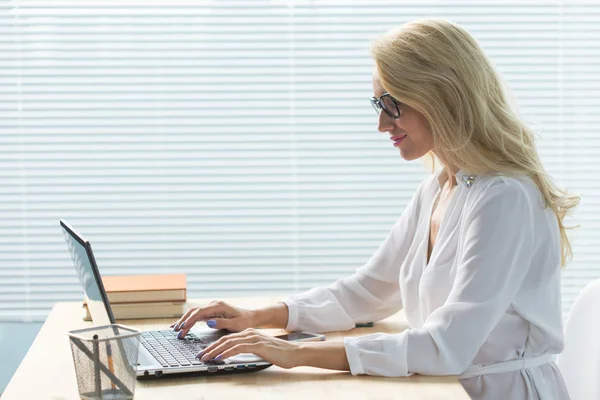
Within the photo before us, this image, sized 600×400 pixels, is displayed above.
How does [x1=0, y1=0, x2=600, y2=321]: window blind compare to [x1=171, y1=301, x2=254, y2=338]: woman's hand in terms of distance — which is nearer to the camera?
[x1=171, y1=301, x2=254, y2=338]: woman's hand

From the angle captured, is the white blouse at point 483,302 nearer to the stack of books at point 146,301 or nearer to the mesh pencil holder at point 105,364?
the stack of books at point 146,301

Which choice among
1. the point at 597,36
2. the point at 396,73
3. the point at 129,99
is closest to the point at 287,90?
the point at 129,99

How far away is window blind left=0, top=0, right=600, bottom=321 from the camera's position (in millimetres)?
3154

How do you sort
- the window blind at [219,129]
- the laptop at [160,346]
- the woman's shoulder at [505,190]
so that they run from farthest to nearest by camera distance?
the window blind at [219,129], the woman's shoulder at [505,190], the laptop at [160,346]

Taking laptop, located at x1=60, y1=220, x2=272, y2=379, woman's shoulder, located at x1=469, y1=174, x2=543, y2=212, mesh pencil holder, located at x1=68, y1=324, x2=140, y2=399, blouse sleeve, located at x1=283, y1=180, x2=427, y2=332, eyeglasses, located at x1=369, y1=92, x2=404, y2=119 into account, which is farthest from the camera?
blouse sleeve, located at x1=283, y1=180, x2=427, y2=332

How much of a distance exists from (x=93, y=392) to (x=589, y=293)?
125cm

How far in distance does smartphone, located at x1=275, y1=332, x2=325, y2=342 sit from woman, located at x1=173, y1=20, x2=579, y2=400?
97 millimetres

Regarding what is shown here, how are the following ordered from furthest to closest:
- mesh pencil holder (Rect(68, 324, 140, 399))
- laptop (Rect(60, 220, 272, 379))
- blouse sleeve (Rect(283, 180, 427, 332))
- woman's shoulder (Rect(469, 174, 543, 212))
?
blouse sleeve (Rect(283, 180, 427, 332)), woman's shoulder (Rect(469, 174, 543, 212)), laptop (Rect(60, 220, 272, 379)), mesh pencil holder (Rect(68, 324, 140, 399))

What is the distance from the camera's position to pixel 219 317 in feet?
6.71

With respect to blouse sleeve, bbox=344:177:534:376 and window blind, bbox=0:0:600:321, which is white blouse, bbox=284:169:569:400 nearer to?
blouse sleeve, bbox=344:177:534:376

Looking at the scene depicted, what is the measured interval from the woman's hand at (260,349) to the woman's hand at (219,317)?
0.90 ft

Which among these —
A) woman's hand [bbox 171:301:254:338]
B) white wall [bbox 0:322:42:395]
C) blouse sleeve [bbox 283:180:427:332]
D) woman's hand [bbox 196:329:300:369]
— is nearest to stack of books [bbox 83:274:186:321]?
woman's hand [bbox 171:301:254:338]

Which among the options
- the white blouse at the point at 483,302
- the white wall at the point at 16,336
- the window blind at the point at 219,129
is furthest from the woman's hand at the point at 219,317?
the white wall at the point at 16,336

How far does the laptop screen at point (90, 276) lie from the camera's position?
1.69 metres
